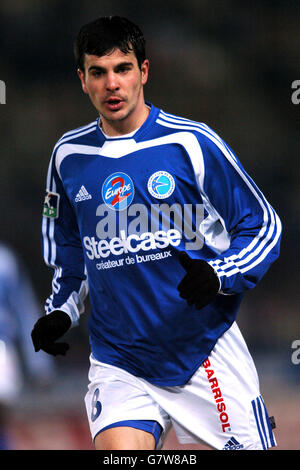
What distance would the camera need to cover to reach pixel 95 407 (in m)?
2.47

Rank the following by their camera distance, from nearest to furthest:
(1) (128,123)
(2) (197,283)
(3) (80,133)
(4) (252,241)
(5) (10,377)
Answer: (2) (197,283) → (4) (252,241) → (1) (128,123) → (3) (80,133) → (5) (10,377)

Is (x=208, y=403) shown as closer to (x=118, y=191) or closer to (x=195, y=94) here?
(x=118, y=191)

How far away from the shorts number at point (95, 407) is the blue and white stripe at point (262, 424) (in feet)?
1.64

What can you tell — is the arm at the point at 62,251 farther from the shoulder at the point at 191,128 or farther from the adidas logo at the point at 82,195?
the shoulder at the point at 191,128

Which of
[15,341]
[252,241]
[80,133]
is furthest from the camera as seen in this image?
[15,341]

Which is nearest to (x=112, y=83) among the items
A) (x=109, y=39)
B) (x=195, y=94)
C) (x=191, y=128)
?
(x=109, y=39)

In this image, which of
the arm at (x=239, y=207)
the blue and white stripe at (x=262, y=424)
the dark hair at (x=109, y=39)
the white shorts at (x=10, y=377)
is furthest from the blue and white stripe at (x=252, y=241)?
the white shorts at (x=10, y=377)

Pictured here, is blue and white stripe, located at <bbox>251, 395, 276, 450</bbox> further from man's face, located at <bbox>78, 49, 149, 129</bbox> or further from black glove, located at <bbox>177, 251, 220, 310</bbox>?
man's face, located at <bbox>78, 49, 149, 129</bbox>

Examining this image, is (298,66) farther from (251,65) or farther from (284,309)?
(284,309)

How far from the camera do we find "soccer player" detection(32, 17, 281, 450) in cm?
243

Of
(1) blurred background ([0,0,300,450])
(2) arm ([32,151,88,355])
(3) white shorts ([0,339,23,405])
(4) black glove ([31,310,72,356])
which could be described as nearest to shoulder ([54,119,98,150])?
(2) arm ([32,151,88,355])

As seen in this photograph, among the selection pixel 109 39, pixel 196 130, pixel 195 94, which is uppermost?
pixel 195 94
